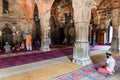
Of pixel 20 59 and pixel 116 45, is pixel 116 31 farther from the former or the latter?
pixel 20 59

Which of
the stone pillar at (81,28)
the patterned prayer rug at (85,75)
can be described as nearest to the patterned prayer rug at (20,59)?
the stone pillar at (81,28)

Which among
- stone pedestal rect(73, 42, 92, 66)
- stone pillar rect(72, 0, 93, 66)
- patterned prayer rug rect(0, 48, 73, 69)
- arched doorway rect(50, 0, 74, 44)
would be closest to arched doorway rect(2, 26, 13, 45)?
arched doorway rect(50, 0, 74, 44)

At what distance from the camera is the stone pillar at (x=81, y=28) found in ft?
19.3

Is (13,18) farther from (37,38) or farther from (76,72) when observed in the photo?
(76,72)

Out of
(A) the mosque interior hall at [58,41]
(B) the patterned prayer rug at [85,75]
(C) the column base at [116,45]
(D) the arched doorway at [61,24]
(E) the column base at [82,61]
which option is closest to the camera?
(B) the patterned prayer rug at [85,75]

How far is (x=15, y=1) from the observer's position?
554 inches

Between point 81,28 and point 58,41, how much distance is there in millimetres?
12818

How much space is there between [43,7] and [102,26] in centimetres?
1134

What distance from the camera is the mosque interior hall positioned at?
15.7ft

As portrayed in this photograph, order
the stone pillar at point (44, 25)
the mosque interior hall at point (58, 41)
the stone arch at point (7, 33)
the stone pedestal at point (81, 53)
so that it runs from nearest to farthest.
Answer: the mosque interior hall at point (58, 41), the stone pedestal at point (81, 53), the stone pillar at point (44, 25), the stone arch at point (7, 33)

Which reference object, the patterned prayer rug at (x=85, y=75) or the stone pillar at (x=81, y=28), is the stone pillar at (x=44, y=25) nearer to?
the stone pillar at (x=81, y=28)

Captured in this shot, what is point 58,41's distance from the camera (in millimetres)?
18766

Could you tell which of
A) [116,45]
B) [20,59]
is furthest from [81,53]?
[116,45]

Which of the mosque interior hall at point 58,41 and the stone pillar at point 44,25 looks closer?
the mosque interior hall at point 58,41
